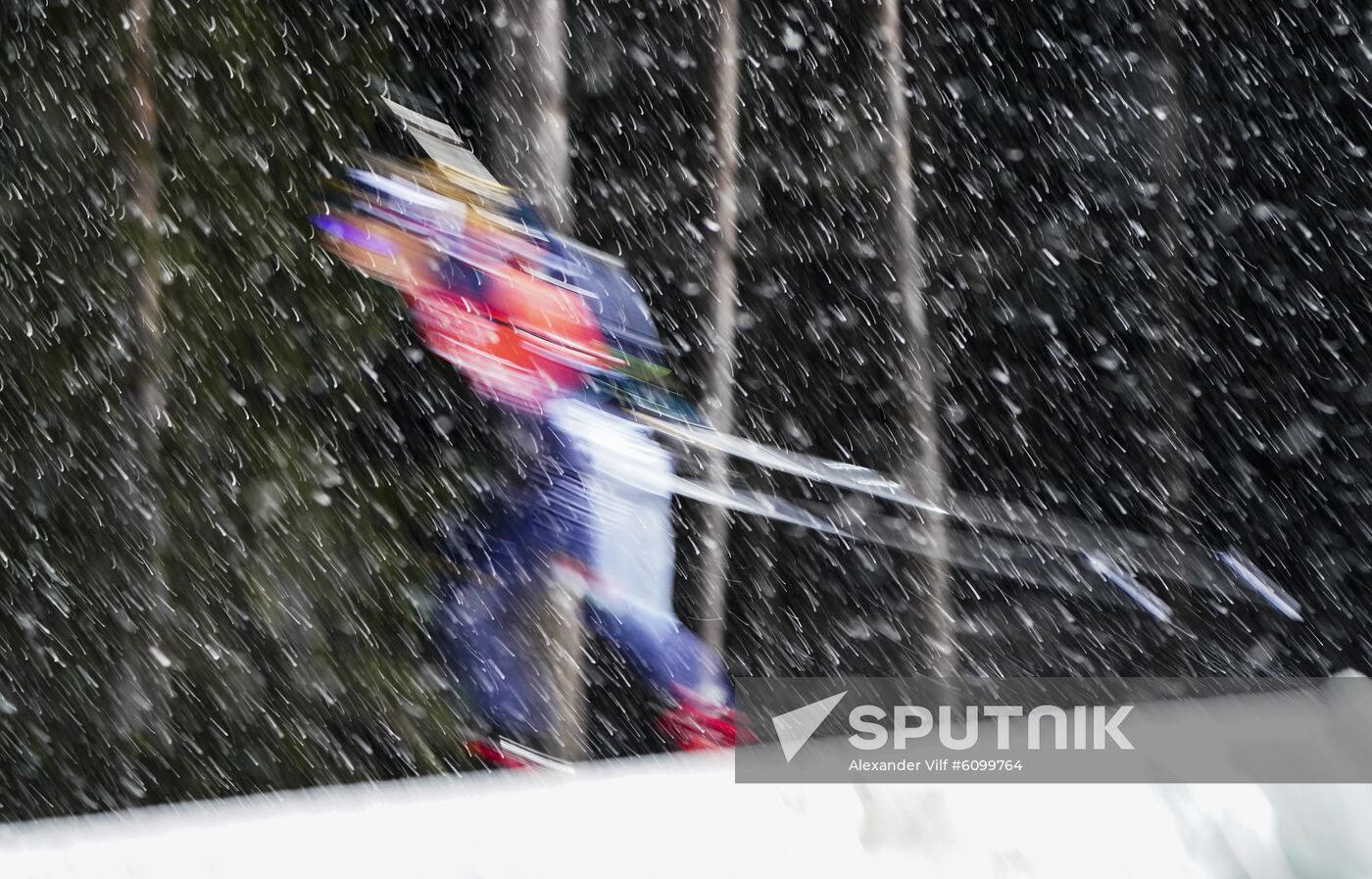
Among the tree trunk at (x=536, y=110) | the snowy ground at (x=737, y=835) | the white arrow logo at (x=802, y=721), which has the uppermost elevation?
the tree trunk at (x=536, y=110)

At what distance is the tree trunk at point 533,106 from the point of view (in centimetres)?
280

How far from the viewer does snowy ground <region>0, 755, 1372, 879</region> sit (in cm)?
84

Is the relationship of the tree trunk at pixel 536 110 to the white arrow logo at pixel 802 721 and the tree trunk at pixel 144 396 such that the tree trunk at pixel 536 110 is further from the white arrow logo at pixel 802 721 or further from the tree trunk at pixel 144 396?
the white arrow logo at pixel 802 721

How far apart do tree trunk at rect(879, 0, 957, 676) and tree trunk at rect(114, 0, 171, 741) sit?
1812 millimetres

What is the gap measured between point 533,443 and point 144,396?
81 cm

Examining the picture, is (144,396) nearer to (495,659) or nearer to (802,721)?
(495,659)

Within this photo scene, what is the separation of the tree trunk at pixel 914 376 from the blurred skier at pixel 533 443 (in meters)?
0.72

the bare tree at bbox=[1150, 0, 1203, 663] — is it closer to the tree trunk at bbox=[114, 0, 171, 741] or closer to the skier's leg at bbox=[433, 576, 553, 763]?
the skier's leg at bbox=[433, 576, 553, 763]

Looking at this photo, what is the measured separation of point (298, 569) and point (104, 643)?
1.57 feet

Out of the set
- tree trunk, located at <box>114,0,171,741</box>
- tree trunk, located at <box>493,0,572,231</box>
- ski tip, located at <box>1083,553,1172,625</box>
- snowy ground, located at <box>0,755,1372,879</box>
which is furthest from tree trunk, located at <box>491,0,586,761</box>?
snowy ground, located at <box>0,755,1372,879</box>

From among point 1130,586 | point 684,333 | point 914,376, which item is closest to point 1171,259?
point 914,376

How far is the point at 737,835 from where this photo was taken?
0.89 metres

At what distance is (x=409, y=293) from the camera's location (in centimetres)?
237

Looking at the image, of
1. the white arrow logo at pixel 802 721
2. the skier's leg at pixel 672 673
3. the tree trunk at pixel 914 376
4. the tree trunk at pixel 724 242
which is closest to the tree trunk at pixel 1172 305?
the tree trunk at pixel 914 376
